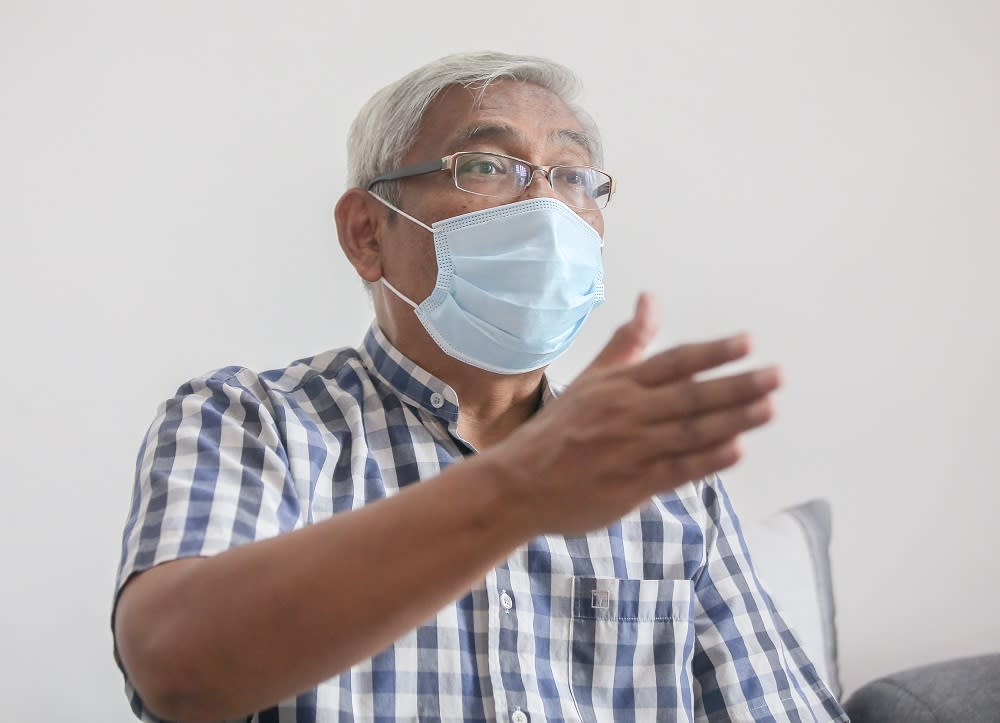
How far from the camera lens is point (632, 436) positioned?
703 millimetres

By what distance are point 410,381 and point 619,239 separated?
2.68ft

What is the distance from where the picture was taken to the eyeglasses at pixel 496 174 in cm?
129

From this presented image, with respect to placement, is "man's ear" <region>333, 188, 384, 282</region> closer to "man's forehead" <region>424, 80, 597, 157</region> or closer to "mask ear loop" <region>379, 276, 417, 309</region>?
"mask ear loop" <region>379, 276, 417, 309</region>

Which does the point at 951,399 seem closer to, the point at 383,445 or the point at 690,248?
the point at 690,248

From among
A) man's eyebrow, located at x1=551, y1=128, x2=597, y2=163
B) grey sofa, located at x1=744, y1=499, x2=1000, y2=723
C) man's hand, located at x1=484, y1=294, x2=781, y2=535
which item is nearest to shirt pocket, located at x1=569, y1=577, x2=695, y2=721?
grey sofa, located at x1=744, y1=499, x2=1000, y2=723

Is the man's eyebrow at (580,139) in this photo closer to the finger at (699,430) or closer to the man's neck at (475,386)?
the man's neck at (475,386)

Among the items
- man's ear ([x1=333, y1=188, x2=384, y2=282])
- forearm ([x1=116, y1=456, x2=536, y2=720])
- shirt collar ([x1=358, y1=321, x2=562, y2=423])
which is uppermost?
man's ear ([x1=333, y1=188, x2=384, y2=282])

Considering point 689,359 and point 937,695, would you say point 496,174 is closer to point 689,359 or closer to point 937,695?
point 689,359

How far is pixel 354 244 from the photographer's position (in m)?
1.40

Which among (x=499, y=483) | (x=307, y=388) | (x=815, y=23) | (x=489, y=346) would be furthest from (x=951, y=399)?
(x=499, y=483)

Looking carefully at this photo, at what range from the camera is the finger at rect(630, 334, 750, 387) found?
69 cm

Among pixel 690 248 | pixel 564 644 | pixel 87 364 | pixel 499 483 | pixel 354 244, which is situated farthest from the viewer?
pixel 690 248

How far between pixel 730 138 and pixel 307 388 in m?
1.16

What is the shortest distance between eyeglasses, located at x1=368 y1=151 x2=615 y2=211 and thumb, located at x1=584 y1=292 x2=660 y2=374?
21.6 inches
